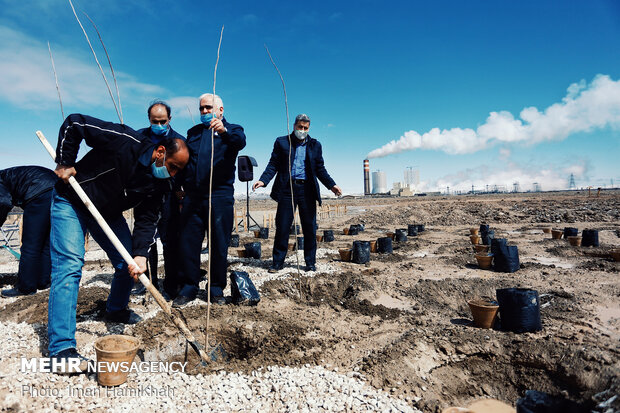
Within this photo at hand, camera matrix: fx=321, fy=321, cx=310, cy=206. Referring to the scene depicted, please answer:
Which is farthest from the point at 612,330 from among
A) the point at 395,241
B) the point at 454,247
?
the point at 395,241

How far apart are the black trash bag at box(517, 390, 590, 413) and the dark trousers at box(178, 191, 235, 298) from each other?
2.65 meters

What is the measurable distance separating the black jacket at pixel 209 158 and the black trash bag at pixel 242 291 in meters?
0.89

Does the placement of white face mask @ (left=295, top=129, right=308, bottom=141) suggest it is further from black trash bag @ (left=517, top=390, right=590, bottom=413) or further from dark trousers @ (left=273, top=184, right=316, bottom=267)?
black trash bag @ (left=517, top=390, right=590, bottom=413)

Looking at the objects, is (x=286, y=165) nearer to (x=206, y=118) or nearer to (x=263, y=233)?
(x=206, y=118)

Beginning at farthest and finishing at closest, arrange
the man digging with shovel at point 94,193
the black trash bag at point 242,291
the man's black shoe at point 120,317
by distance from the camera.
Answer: the black trash bag at point 242,291, the man's black shoe at point 120,317, the man digging with shovel at point 94,193

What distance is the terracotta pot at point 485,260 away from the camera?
5.30m

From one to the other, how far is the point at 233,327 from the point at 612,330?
10.9 ft

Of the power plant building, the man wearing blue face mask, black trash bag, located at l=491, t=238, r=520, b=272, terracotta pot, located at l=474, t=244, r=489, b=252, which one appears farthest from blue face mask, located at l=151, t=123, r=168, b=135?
the power plant building

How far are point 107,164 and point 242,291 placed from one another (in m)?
1.69

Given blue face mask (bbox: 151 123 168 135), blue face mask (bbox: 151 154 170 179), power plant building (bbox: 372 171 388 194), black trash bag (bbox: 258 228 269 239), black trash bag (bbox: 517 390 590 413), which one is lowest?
black trash bag (bbox: 517 390 590 413)

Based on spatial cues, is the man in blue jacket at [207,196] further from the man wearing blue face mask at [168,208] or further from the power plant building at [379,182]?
the power plant building at [379,182]

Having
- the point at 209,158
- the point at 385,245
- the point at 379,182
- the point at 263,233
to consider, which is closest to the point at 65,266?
the point at 209,158

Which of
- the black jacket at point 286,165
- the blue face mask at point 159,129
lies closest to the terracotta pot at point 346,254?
the black jacket at point 286,165

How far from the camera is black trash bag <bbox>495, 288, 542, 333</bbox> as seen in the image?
8.82 ft
